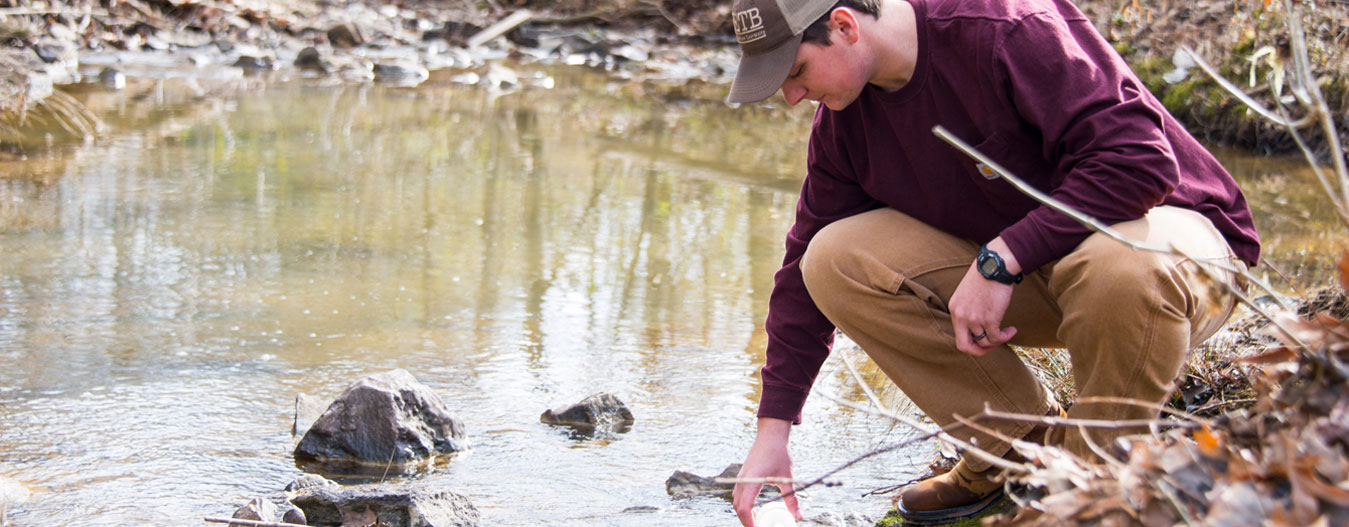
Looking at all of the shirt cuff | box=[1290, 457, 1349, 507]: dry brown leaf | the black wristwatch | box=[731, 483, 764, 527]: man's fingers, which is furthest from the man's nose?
box=[1290, 457, 1349, 507]: dry brown leaf

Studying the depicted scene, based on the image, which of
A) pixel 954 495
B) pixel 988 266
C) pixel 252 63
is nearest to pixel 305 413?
pixel 954 495

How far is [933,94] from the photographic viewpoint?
8.04 ft

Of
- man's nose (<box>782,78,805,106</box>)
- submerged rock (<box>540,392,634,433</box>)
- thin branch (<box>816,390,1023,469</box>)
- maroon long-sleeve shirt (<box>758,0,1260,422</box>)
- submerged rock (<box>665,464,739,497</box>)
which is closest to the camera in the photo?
thin branch (<box>816,390,1023,469</box>)

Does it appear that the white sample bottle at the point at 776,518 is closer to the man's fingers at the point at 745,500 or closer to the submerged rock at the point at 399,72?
the man's fingers at the point at 745,500

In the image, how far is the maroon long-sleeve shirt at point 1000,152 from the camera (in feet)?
7.22

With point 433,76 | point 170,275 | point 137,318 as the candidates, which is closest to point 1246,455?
point 137,318

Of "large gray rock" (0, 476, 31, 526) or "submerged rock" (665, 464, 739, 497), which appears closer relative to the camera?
"large gray rock" (0, 476, 31, 526)

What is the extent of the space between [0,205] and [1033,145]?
16.8ft

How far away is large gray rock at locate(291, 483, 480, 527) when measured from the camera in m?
2.77

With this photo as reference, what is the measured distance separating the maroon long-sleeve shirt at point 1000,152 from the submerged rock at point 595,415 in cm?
99

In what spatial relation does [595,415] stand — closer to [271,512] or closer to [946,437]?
[271,512]

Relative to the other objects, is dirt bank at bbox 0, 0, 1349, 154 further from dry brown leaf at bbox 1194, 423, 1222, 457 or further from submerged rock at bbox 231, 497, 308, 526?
submerged rock at bbox 231, 497, 308, 526

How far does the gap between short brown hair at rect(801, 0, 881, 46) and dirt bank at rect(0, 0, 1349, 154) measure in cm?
154

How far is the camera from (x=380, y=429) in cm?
337
